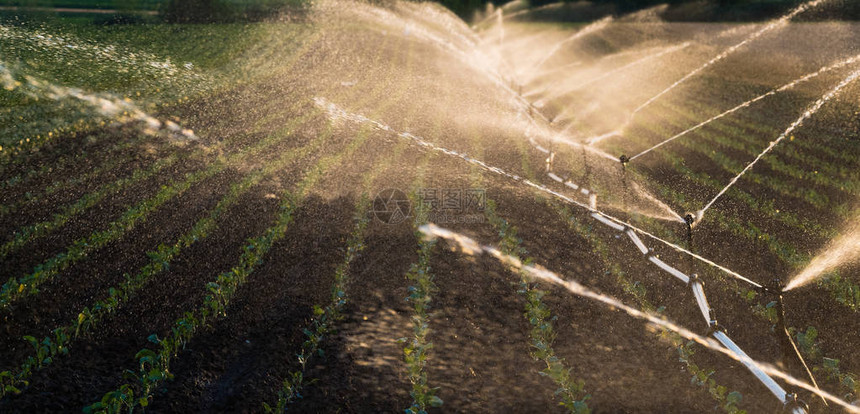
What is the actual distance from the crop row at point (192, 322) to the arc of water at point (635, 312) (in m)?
2.09

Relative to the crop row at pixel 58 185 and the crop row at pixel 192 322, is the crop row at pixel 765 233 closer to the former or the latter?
the crop row at pixel 192 322

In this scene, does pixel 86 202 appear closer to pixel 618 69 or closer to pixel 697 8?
pixel 618 69

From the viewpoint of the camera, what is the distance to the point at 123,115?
10891mm

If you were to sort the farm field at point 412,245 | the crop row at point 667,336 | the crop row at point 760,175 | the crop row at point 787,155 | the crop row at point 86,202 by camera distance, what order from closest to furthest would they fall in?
1. the crop row at point 667,336
2. the farm field at point 412,245
3. the crop row at point 86,202
4. the crop row at point 760,175
5. the crop row at point 787,155

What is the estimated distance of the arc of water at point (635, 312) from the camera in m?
4.71

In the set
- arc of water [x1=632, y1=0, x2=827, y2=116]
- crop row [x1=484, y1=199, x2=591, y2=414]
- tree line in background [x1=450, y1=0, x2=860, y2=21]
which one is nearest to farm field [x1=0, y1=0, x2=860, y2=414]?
crop row [x1=484, y1=199, x2=591, y2=414]

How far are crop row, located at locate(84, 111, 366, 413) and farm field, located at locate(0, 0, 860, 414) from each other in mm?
30

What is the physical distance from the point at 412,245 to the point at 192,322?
2.91m

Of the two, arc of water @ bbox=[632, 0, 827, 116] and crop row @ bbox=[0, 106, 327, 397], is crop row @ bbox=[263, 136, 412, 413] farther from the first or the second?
arc of water @ bbox=[632, 0, 827, 116]

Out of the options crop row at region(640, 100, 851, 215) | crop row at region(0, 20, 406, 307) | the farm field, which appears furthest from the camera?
crop row at region(640, 100, 851, 215)

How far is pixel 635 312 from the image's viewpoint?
5676 millimetres

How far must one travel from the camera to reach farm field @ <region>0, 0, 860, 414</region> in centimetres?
463

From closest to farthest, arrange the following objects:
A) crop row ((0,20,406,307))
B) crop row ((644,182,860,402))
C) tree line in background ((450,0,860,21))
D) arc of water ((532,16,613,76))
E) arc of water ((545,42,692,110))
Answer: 1. crop row ((644,182,860,402))
2. crop row ((0,20,406,307))
3. arc of water ((545,42,692,110))
4. arc of water ((532,16,613,76))
5. tree line in background ((450,0,860,21))

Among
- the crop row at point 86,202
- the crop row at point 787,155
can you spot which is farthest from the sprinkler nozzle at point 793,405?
the crop row at point 86,202
